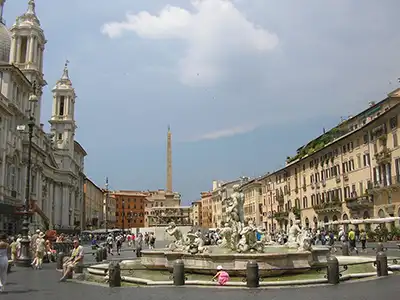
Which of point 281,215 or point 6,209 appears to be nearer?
point 6,209

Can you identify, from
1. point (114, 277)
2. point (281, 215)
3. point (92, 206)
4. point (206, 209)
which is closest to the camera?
point (114, 277)

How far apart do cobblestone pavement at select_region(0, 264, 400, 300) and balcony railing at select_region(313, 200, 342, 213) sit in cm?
4060

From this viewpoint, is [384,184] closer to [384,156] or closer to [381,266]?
[384,156]

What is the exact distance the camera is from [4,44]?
59469 millimetres

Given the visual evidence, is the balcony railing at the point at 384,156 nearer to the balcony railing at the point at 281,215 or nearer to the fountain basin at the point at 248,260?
the fountain basin at the point at 248,260

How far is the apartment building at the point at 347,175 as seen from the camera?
4206 centimetres

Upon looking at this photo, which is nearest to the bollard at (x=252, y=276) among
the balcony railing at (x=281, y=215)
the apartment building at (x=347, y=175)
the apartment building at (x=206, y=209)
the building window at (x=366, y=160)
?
the apartment building at (x=347, y=175)

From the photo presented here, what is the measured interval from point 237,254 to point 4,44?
54656mm

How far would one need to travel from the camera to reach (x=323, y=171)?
58.6 m

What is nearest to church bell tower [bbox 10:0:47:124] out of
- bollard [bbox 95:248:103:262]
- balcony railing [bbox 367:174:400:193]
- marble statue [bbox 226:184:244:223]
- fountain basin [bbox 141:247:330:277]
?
bollard [bbox 95:248:103:262]

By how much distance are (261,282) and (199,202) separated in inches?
5598

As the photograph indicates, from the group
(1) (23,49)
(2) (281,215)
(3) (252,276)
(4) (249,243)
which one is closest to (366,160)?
(2) (281,215)

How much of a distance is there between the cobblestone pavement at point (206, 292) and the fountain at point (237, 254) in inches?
96.7

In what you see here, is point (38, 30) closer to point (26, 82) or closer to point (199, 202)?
point (26, 82)
